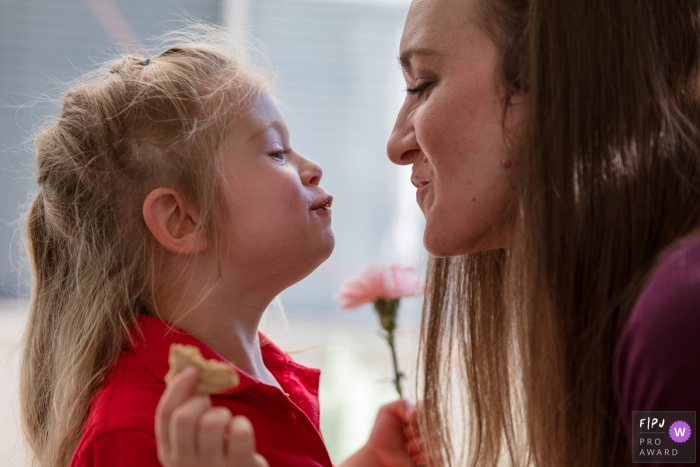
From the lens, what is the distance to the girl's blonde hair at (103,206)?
0.95 m

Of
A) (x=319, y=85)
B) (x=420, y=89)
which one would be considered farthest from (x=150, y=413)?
(x=319, y=85)

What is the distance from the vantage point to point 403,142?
1012mm

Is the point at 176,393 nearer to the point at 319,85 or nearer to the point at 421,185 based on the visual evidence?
the point at 421,185

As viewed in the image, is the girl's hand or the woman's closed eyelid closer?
the girl's hand

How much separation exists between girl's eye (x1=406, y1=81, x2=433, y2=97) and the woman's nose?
0.03 meters

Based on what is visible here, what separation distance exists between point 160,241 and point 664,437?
659 mm

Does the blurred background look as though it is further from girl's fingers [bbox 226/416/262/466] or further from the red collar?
girl's fingers [bbox 226/416/262/466]

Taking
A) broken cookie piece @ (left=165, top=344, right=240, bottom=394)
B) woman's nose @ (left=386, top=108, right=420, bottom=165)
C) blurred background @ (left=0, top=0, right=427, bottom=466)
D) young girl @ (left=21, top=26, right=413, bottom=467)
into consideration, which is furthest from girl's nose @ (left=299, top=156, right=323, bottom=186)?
blurred background @ (left=0, top=0, right=427, bottom=466)

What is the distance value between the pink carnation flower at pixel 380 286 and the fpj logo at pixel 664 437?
0.57 m

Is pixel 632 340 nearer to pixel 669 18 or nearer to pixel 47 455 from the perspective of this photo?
pixel 669 18

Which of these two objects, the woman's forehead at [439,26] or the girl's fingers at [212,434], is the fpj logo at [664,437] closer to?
the girl's fingers at [212,434]

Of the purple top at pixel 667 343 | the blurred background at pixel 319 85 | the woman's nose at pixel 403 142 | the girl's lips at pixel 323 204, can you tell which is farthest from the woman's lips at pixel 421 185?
the blurred background at pixel 319 85

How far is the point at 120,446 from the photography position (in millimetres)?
794

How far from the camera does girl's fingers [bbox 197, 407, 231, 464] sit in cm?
59
